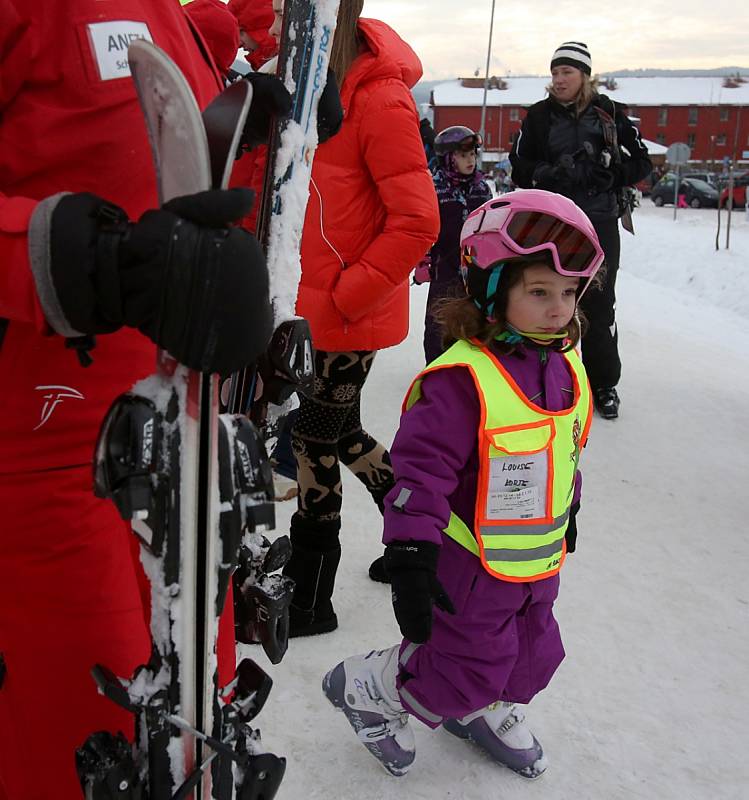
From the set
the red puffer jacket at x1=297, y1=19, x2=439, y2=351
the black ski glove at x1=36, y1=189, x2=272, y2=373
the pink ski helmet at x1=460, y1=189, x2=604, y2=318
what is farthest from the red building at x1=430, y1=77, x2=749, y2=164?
the black ski glove at x1=36, y1=189, x2=272, y2=373

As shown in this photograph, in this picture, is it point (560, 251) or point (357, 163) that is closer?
point (560, 251)

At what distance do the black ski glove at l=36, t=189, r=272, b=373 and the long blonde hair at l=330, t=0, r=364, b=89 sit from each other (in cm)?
158

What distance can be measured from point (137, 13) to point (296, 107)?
50 centimetres

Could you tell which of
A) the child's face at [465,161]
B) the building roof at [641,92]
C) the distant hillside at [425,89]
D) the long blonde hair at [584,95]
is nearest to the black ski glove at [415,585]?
the long blonde hair at [584,95]

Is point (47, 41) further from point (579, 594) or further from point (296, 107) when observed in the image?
point (579, 594)

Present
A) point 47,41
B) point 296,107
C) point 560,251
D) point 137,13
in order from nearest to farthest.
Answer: point 47,41
point 137,13
point 296,107
point 560,251

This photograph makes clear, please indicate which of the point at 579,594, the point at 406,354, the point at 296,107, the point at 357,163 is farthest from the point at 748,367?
the point at 296,107

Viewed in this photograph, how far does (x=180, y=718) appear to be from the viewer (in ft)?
3.91

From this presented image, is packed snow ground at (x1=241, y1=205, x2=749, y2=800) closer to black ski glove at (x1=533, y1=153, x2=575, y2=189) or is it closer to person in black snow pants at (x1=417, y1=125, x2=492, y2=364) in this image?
person in black snow pants at (x1=417, y1=125, x2=492, y2=364)

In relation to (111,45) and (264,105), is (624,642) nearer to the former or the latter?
(264,105)

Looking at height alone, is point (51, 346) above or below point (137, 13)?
below

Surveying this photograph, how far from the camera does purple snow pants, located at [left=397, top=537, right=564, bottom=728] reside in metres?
2.04

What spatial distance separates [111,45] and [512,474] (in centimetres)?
130

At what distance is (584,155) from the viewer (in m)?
4.99
